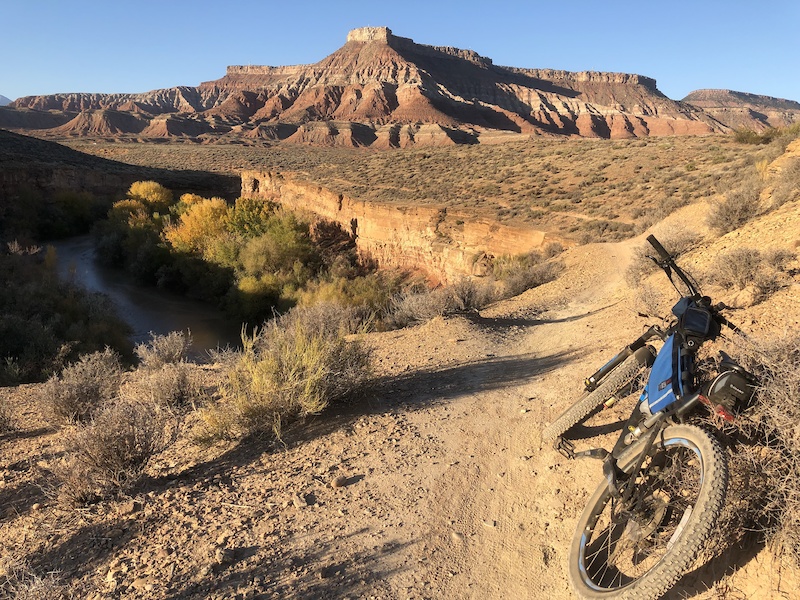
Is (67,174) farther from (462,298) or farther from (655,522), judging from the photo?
(655,522)

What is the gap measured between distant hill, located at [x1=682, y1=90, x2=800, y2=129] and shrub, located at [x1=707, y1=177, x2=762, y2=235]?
357 feet

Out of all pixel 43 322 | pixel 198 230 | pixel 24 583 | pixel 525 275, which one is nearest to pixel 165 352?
pixel 24 583

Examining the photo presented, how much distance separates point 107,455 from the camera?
138 inches

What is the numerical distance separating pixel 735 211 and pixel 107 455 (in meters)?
11.6

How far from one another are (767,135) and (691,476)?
26.7 metres

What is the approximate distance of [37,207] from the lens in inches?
1307

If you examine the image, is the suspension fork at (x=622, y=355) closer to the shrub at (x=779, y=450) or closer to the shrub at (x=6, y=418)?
the shrub at (x=779, y=450)

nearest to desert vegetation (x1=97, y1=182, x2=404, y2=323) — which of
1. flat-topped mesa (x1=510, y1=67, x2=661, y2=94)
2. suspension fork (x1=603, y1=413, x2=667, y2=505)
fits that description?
suspension fork (x1=603, y1=413, x2=667, y2=505)

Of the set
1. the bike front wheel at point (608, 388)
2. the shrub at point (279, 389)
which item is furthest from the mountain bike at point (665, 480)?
the shrub at point (279, 389)

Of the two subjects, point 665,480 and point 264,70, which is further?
point 264,70

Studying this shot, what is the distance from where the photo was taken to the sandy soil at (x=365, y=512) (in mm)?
2658

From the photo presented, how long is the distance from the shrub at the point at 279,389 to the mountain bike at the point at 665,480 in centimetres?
240

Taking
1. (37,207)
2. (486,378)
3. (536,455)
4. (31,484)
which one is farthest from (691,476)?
(37,207)

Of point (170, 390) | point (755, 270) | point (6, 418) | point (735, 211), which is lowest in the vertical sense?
point (6, 418)
